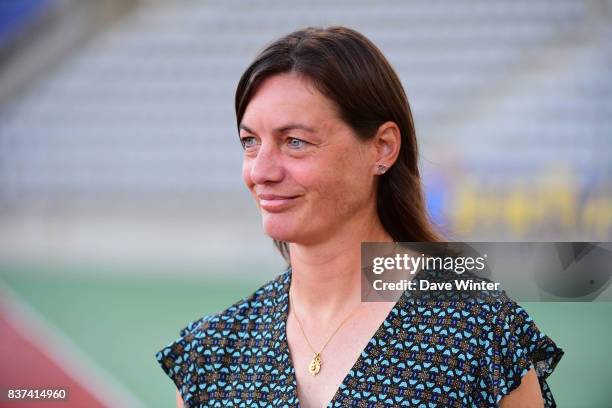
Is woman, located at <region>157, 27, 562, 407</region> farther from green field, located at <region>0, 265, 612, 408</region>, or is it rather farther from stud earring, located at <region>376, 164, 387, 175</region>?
green field, located at <region>0, 265, 612, 408</region>

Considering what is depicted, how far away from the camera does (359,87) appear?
1.70 meters

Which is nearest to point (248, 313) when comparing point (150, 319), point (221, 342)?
point (221, 342)

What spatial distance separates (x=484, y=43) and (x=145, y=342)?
16.9 feet

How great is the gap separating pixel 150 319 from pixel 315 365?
4618 millimetres

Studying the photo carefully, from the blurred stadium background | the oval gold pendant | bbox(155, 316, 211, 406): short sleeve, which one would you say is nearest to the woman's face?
the oval gold pendant

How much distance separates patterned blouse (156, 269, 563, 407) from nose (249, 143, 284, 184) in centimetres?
33

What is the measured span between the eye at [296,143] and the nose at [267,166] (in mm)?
28

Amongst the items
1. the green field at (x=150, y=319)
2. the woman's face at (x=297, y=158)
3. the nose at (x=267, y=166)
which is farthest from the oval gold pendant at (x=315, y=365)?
the green field at (x=150, y=319)

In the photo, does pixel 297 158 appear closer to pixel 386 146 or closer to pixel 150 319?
pixel 386 146

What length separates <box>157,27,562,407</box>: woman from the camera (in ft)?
5.45

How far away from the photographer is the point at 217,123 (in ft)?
32.2

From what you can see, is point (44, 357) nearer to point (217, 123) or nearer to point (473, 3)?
point (217, 123)

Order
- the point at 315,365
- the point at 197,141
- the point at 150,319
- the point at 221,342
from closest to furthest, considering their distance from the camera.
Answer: the point at 315,365 < the point at 221,342 < the point at 150,319 < the point at 197,141

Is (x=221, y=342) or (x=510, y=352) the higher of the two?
(x=221, y=342)
